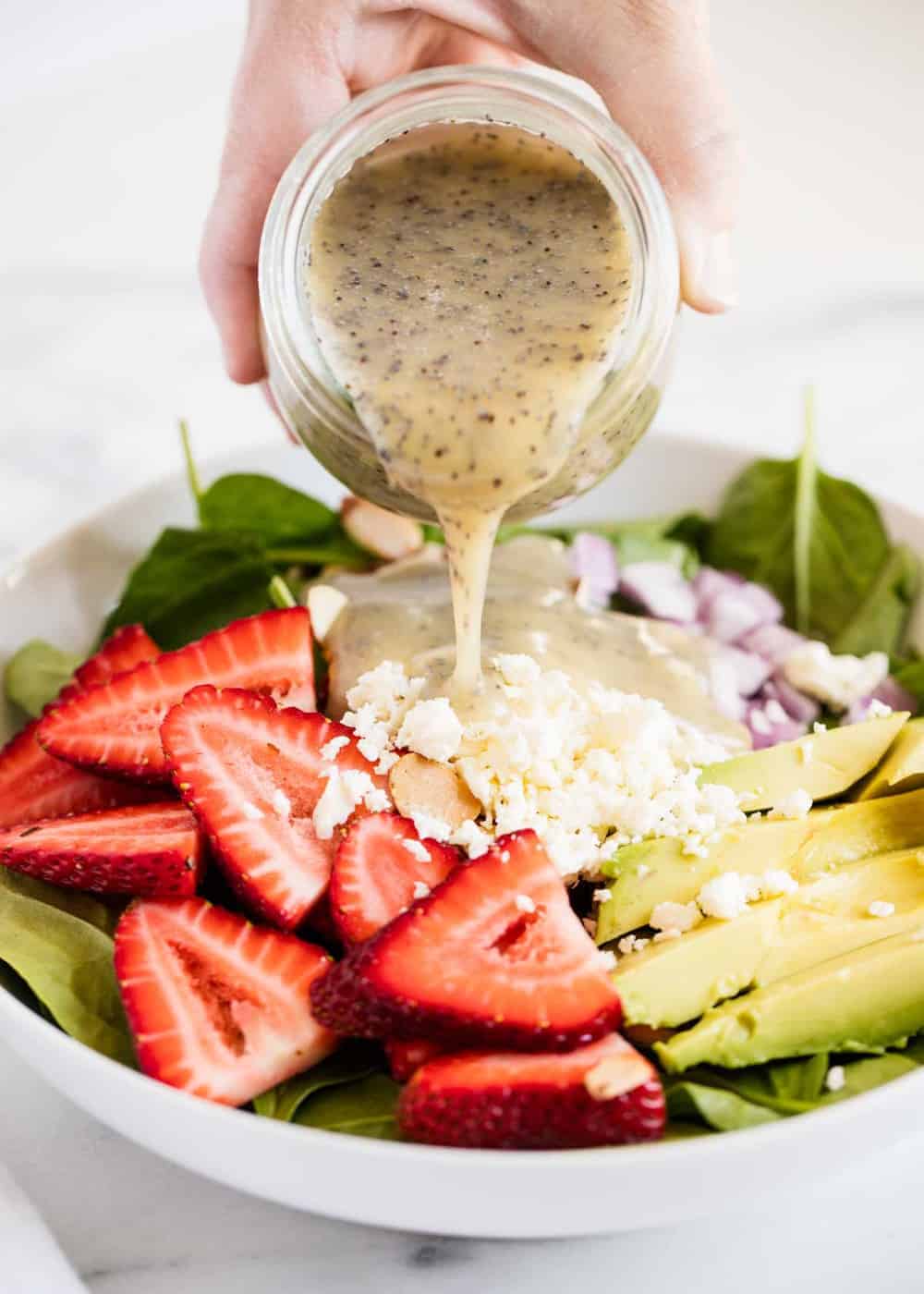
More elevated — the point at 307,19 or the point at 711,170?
the point at 307,19

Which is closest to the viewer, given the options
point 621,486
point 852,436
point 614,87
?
point 614,87

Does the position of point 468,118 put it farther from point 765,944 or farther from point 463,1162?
point 463,1162

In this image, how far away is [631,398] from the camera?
1.86 metres

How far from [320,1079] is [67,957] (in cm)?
35

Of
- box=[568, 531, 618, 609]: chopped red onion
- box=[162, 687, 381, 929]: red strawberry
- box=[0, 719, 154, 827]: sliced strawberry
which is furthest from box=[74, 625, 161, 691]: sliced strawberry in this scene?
box=[568, 531, 618, 609]: chopped red onion

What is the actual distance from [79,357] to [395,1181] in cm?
252

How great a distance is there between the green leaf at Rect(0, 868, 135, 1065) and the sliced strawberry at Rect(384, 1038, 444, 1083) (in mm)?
301

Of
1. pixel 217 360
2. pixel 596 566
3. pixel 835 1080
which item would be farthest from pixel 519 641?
pixel 217 360

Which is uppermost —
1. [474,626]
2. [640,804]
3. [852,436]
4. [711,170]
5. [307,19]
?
[307,19]

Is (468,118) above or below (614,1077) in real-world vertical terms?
above

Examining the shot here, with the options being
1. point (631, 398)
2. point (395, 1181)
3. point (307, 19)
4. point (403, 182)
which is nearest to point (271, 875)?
point (395, 1181)

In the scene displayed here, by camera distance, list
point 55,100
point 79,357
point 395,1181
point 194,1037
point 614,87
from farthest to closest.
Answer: point 55,100, point 79,357, point 614,87, point 194,1037, point 395,1181

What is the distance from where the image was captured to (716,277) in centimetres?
200

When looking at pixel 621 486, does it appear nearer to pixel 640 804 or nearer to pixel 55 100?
pixel 640 804
